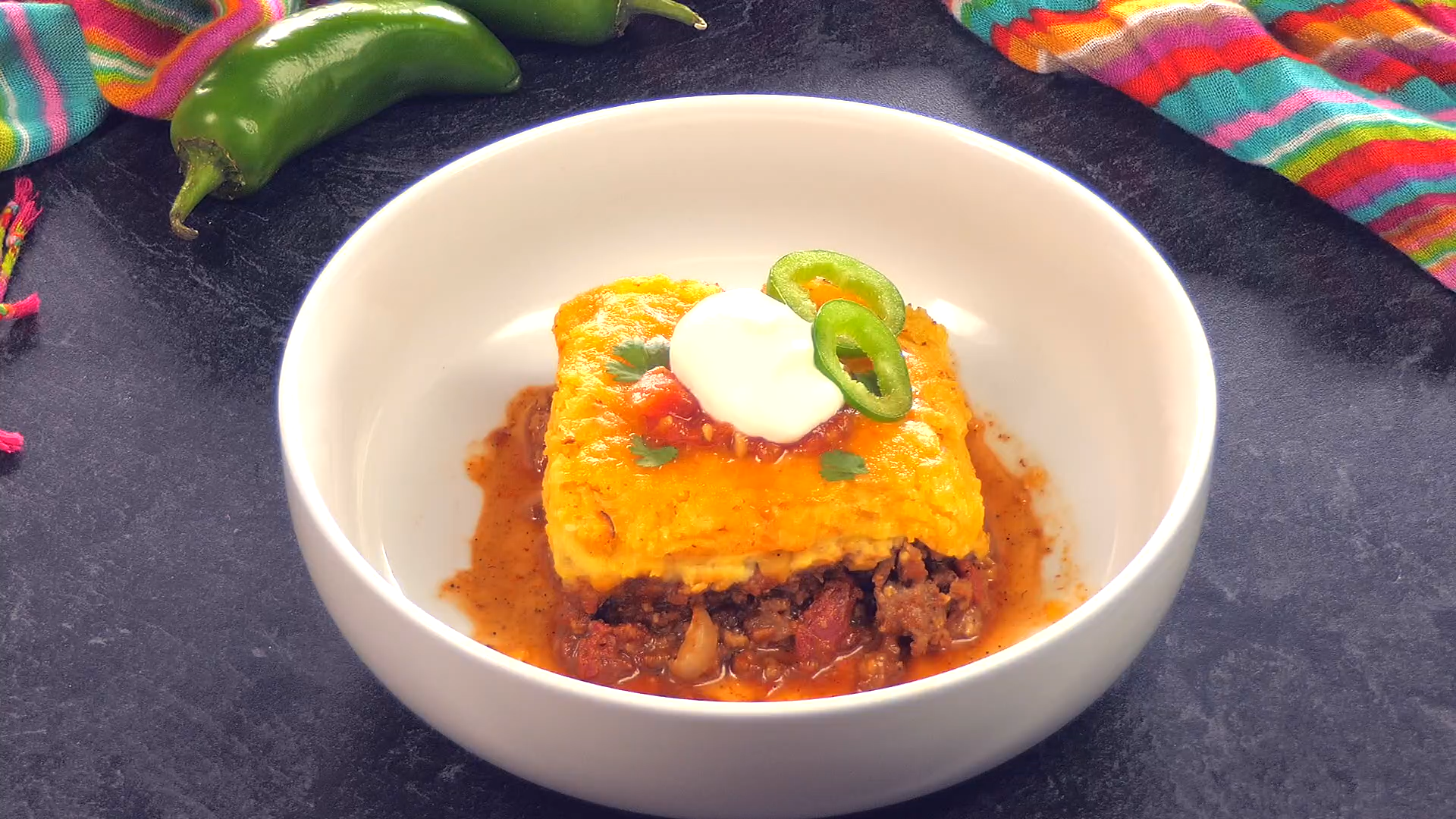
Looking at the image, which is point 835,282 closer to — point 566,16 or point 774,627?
point 774,627

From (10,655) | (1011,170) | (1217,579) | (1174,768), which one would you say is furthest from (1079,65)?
(10,655)

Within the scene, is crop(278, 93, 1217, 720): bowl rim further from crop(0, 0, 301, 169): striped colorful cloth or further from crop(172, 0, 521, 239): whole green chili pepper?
crop(0, 0, 301, 169): striped colorful cloth

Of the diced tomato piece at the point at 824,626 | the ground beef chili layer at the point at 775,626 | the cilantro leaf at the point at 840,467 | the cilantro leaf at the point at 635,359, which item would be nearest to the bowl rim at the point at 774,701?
the ground beef chili layer at the point at 775,626

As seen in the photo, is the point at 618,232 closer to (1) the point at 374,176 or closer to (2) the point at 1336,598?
(1) the point at 374,176

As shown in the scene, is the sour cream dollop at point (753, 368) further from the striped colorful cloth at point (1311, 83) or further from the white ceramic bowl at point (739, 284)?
the striped colorful cloth at point (1311, 83)

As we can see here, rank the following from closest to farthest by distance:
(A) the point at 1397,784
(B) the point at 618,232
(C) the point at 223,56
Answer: (A) the point at 1397,784
(B) the point at 618,232
(C) the point at 223,56

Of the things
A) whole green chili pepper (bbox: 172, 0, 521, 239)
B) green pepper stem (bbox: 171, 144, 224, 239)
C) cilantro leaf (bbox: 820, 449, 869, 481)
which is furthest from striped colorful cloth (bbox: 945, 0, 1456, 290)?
green pepper stem (bbox: 171, 144, 224, 239)
